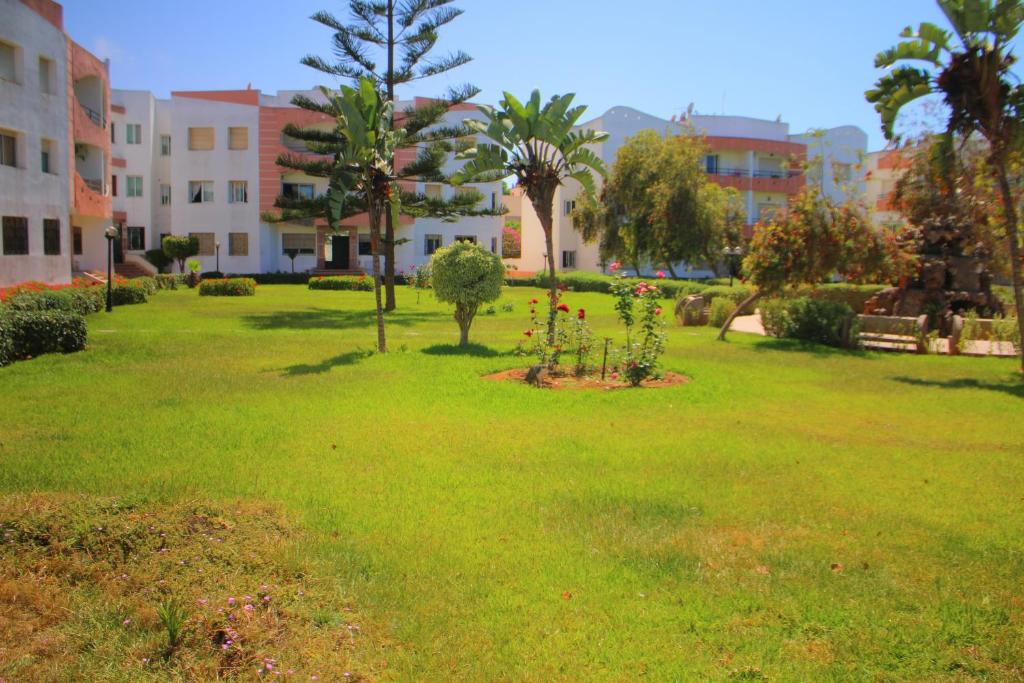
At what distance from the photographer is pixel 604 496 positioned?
6043 millimetres

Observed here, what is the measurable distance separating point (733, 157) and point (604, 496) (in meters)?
48.3

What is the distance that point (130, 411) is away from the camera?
8.95 meters

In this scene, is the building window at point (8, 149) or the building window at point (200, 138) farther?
the building window at point (200, 138)

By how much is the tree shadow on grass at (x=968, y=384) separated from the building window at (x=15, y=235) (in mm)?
22826

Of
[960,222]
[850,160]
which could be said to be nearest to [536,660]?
[960,222]

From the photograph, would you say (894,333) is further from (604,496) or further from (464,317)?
(604,496)

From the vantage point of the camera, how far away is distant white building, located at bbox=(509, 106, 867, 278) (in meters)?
48.7

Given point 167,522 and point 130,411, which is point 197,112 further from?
point 167,522

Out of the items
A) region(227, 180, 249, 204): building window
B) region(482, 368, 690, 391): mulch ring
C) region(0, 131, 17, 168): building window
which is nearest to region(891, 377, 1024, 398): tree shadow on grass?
region(482, 368, 690, 391): mulch ring

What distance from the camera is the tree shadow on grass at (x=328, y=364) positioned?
12.3 meters

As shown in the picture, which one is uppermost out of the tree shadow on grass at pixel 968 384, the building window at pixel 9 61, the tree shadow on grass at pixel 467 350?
the building window at pixel 9 61

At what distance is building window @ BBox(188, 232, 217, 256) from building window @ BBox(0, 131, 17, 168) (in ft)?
68.7

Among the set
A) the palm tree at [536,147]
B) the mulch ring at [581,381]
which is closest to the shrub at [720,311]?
the palm tree at [536,147]

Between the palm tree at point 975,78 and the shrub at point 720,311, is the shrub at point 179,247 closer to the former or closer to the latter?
the shrub at point 720,311
